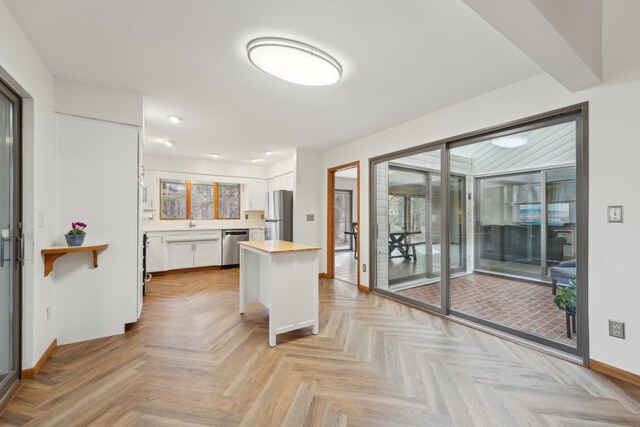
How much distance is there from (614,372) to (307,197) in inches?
168

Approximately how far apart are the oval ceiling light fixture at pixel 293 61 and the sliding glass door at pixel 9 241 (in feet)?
5.52

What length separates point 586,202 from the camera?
2.15 m

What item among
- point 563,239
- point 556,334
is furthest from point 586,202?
point 556,334

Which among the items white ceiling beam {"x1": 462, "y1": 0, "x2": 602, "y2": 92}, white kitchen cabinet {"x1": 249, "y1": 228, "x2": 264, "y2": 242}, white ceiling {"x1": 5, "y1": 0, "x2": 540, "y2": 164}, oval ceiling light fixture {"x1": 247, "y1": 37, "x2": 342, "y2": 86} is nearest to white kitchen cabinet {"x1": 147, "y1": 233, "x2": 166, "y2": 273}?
white kitchen cabinet {"x1": 249, "y1": 228, "x2": 264, "y2": 242}

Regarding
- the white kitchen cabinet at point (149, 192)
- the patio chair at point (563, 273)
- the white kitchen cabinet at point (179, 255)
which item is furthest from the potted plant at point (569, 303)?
the white kitchen cabinet at point (149, 192)

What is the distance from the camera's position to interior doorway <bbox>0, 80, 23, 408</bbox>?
1.82m

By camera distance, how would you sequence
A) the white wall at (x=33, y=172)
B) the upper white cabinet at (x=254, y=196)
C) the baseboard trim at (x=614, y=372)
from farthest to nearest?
the upper white cabinet at (x=254, y=196), the baseboard trim at (x=614, y=372), the white wall at (x=33, y=172)

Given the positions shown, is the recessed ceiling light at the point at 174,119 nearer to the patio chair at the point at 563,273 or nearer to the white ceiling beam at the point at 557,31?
the white ceiling beam at the point at 557,31

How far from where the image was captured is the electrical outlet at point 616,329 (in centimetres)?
200

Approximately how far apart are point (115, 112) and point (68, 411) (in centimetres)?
253

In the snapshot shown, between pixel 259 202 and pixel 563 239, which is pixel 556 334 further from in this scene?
pixel 259 202

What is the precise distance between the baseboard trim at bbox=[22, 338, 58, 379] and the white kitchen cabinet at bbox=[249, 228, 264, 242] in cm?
415

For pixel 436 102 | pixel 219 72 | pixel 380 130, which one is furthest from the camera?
pixel 380 130

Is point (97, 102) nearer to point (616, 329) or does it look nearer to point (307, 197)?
point (307, 197)
